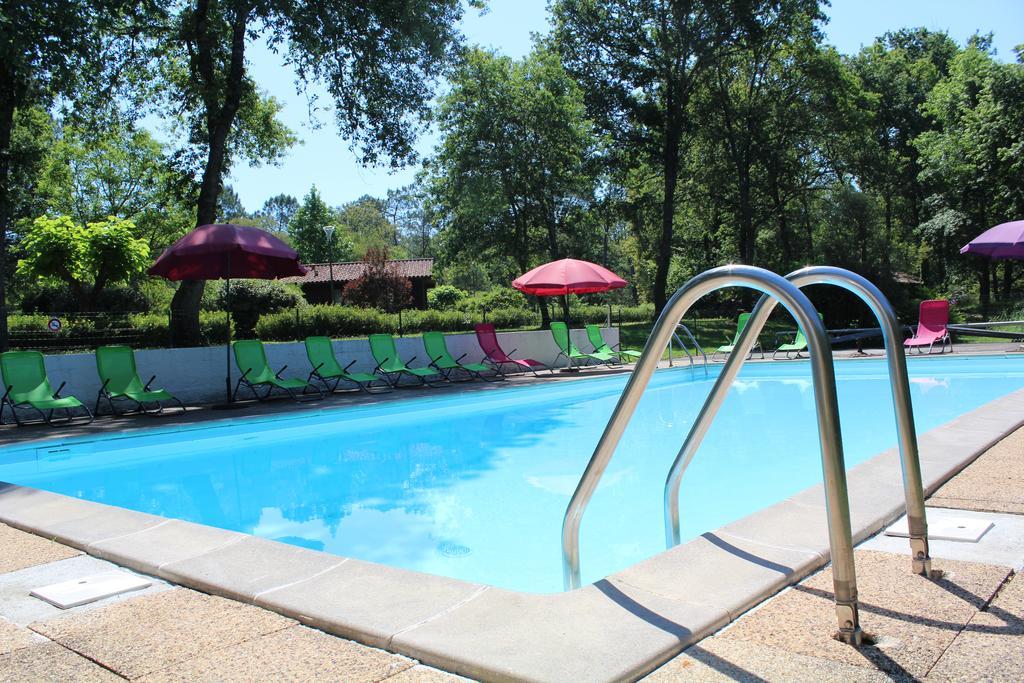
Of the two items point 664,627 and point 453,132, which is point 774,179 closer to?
point 453,132

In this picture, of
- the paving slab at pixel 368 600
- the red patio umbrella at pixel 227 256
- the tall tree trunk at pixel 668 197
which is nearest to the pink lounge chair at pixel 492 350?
the red patio umbrella at pixel 227 256

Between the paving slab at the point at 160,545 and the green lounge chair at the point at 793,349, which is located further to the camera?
the green lounge chair at the point at 793,349

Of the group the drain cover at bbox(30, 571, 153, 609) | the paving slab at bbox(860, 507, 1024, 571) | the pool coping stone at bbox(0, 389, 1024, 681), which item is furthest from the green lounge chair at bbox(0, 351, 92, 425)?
the paving slab at bbox(860, 507, 1024, 571)

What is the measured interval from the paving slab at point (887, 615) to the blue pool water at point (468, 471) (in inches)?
82.9

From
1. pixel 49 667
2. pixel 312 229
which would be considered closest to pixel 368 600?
pixel 49 667

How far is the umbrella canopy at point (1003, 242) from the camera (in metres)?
15.3

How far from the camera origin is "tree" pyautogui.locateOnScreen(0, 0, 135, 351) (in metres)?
10.2

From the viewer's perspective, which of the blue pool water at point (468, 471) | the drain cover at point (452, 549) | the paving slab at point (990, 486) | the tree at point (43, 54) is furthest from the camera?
the tree at point (43, 54)

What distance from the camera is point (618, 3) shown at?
25.8 metres

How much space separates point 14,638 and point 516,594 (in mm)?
1747

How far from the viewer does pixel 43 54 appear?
1082 centimetres

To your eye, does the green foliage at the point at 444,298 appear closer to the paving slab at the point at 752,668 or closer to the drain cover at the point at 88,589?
the drain cover at the point at 88,589

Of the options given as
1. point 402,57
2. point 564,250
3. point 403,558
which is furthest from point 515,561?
point 564,250

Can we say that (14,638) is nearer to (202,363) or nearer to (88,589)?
(88,589)
